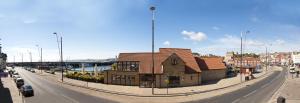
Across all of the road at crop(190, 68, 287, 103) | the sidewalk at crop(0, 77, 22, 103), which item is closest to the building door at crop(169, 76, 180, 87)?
the road at crop(190, 68, 287, 103)

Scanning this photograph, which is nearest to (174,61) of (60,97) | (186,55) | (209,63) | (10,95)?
(186,55)

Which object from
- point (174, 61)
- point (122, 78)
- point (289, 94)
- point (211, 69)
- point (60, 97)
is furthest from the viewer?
point (211, 69)

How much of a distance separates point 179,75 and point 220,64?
2232 centimetres

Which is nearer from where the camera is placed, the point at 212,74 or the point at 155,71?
the point at 155,71

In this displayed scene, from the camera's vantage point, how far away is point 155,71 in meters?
54.5

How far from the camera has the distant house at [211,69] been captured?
66.5 metres

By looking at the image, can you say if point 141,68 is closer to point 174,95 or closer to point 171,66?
point 171,66

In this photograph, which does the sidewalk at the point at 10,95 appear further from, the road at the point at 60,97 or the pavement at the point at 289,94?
the pavement at the point at 289,94

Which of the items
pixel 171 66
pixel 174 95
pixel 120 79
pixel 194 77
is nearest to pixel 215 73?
pixel 194 77

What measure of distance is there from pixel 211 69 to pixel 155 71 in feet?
60.8

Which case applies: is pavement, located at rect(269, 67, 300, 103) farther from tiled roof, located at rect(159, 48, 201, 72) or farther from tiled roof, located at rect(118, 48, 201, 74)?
tiled roof, located at rect(118, 48, 201, 74)

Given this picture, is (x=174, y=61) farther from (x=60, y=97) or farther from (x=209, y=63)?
(x=60, y=97)

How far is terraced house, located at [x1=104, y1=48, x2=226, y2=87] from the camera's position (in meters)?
54.2

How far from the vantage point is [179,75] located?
182ft
